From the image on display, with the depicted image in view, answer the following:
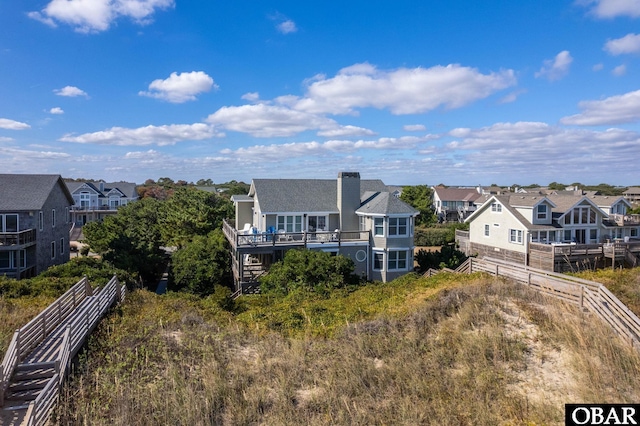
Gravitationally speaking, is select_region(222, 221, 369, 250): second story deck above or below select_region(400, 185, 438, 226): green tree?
below

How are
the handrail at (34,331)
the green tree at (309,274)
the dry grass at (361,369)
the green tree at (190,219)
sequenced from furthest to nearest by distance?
the green tree at (190,219) < the green tree at (309,274) < the handrail at (34,331) < the dry grass at (361,369)

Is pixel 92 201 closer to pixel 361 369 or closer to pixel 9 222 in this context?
pixel 9 222

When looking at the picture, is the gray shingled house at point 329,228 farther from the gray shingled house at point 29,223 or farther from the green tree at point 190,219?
the gray shingled house at point 29,223

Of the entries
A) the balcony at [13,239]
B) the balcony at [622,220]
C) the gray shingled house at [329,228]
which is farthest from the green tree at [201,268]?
the balcony at [622,220]

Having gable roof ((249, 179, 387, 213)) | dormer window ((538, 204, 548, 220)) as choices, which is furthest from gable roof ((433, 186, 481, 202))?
gable roof ((249, 179, 387, 213))

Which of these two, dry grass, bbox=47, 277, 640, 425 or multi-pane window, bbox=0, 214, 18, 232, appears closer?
dry grass, bbox=47, 277, 640, 425

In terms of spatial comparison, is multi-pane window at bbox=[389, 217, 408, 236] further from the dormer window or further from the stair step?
the stair step

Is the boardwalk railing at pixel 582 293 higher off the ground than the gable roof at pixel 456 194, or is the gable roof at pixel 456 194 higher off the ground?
the gable roof at pixel 456 194

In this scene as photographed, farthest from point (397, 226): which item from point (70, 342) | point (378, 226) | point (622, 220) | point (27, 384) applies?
point (622, 220)
